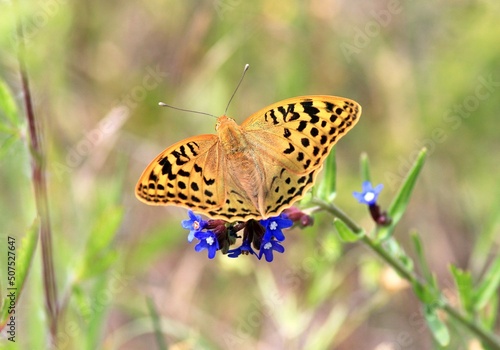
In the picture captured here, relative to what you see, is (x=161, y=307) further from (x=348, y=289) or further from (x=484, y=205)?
(x=484, y=205)

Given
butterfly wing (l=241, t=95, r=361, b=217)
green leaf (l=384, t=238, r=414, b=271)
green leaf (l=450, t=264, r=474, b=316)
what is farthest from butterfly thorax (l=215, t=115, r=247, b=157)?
green leaf (l=450, t=264, r=474, b=316)

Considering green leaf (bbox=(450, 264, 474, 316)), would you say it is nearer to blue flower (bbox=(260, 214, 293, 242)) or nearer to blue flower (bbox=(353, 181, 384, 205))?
blue flower (bbox=(353, 181, 384, 205))

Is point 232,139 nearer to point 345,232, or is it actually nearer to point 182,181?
point 182,181

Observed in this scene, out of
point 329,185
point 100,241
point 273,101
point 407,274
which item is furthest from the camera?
point 273,101

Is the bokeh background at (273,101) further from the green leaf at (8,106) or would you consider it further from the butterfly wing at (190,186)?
the butterfly wing at (190,186)

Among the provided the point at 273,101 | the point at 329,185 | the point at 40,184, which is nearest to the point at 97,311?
the point at 40,184
